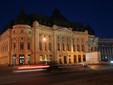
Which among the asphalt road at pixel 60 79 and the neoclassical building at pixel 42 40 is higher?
the neoclassical building at pixel 42 40

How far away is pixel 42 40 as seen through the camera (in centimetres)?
7188

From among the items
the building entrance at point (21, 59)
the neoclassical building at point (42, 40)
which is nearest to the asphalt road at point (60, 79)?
the building entrance at point (21, 59)

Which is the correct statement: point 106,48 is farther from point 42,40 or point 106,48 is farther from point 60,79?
point 60,79

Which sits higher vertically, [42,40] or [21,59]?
[42,40]

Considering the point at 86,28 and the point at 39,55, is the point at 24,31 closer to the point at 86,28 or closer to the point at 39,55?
the point at 39,55

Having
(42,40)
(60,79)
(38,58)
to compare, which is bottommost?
(60,79)

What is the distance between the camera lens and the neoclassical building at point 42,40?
64.9 meters

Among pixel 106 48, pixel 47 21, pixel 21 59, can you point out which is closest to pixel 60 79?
pixel 21 59

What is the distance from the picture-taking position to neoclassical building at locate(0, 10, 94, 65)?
64.9 meters

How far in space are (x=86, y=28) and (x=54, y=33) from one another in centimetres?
2624

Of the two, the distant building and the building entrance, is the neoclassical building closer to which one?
the building entrance

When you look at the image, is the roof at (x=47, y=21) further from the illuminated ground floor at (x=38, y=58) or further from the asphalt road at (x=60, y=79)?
the asphalt road at (x=60, y=79)

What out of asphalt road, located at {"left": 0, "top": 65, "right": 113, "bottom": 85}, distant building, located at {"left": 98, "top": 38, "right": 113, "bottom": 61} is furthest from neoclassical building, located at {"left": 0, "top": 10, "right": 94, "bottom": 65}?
asphalt road, located at {"left": 0, "top": 65, "right": 113, "bottom": 85}

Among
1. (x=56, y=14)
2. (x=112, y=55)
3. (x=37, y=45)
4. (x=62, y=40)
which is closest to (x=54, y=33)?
(x=62, y=40)
